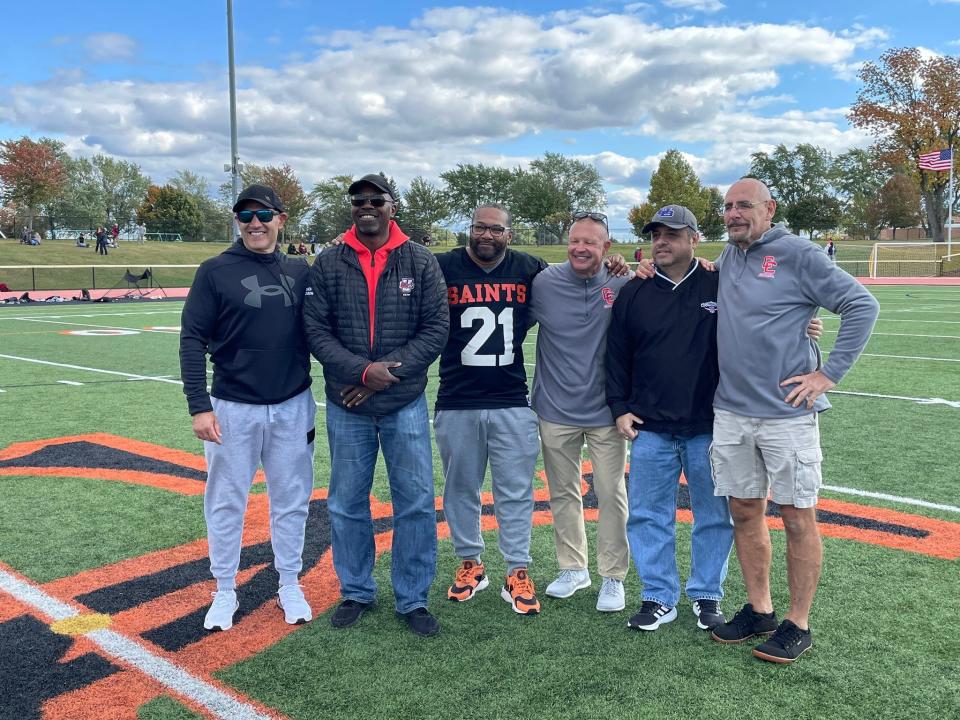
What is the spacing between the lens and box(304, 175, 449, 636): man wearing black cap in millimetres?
3492

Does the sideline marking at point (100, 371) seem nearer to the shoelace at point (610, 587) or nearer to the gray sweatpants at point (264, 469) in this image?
the gray sweatpants at point (264, 469)

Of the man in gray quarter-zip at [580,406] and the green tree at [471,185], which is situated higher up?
the green tree at [471,185]

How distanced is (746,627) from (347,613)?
1761 millimetres

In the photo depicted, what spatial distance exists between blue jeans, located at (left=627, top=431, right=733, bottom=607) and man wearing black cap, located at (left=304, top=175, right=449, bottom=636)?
0.97 m

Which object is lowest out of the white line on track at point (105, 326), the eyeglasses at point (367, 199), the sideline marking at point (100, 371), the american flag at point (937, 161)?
the sideline marking at point (100, 371)

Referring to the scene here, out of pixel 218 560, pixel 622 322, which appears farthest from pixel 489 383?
pixel 218 560

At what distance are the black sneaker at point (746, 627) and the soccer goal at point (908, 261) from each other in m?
38.5

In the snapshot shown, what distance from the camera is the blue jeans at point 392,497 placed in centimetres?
361

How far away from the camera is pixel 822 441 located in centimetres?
684

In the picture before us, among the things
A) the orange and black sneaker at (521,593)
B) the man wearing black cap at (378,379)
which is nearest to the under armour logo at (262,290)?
the man wearing black cap at (378,379)

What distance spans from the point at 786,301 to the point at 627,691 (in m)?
1.64

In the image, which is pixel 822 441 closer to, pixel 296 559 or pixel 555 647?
pixel 555 647

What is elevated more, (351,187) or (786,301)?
(351,187)

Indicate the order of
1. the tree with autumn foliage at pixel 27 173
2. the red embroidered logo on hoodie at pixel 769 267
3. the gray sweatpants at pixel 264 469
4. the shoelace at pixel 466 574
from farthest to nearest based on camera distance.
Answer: the tree with autumn foliage at pixel 27 173 → the shoelace at pixel 466 574 → the gray sweatpants at pixel 264 469 → the red embroidered logo on hoodie at pixel 769 267
